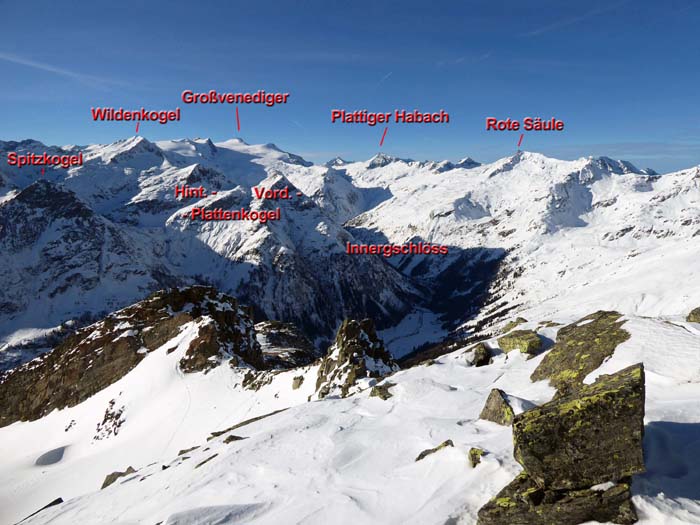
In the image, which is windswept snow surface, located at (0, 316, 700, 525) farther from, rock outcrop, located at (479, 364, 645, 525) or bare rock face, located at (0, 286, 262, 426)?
bare rock face, located at (0, 286, 262, 426)

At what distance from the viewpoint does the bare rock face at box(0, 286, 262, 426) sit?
6462 centimetres

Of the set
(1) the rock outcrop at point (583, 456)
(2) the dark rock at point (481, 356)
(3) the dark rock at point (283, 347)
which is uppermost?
(1) the rock outcrop at point (583, 456)

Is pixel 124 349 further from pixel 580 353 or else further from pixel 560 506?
pixel 560 506

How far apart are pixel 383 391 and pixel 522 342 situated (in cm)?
992

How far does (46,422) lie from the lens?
66688 millimetres

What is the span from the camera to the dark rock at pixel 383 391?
87.8ft

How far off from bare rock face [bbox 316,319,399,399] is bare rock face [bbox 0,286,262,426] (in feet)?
68.6

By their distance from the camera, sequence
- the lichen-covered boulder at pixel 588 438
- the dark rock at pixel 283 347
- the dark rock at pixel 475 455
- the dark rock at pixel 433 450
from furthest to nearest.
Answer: the dark rock at pixel 283 347, the dark rock at pixel 433 450, the dark rock at pixel 475 455, the lichen-covered boulder at pixel 588 438

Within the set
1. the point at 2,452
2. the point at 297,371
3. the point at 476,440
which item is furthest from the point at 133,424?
the point at 476,440

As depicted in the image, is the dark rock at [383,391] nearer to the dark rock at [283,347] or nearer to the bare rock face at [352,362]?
the bare rock face at [352,362]

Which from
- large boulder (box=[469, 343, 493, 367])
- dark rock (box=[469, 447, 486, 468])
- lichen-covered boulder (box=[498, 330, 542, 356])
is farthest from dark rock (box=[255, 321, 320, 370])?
dark rock (box=[469, 447, 486, 468])

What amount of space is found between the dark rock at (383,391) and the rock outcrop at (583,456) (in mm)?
16053

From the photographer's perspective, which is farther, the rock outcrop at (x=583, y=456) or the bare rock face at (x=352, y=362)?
the bare rock face at (x=352, y=362)

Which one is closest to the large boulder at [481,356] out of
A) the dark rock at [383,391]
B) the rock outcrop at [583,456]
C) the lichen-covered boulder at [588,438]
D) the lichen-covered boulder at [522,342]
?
the lichen-covered boulder at [522,342]
